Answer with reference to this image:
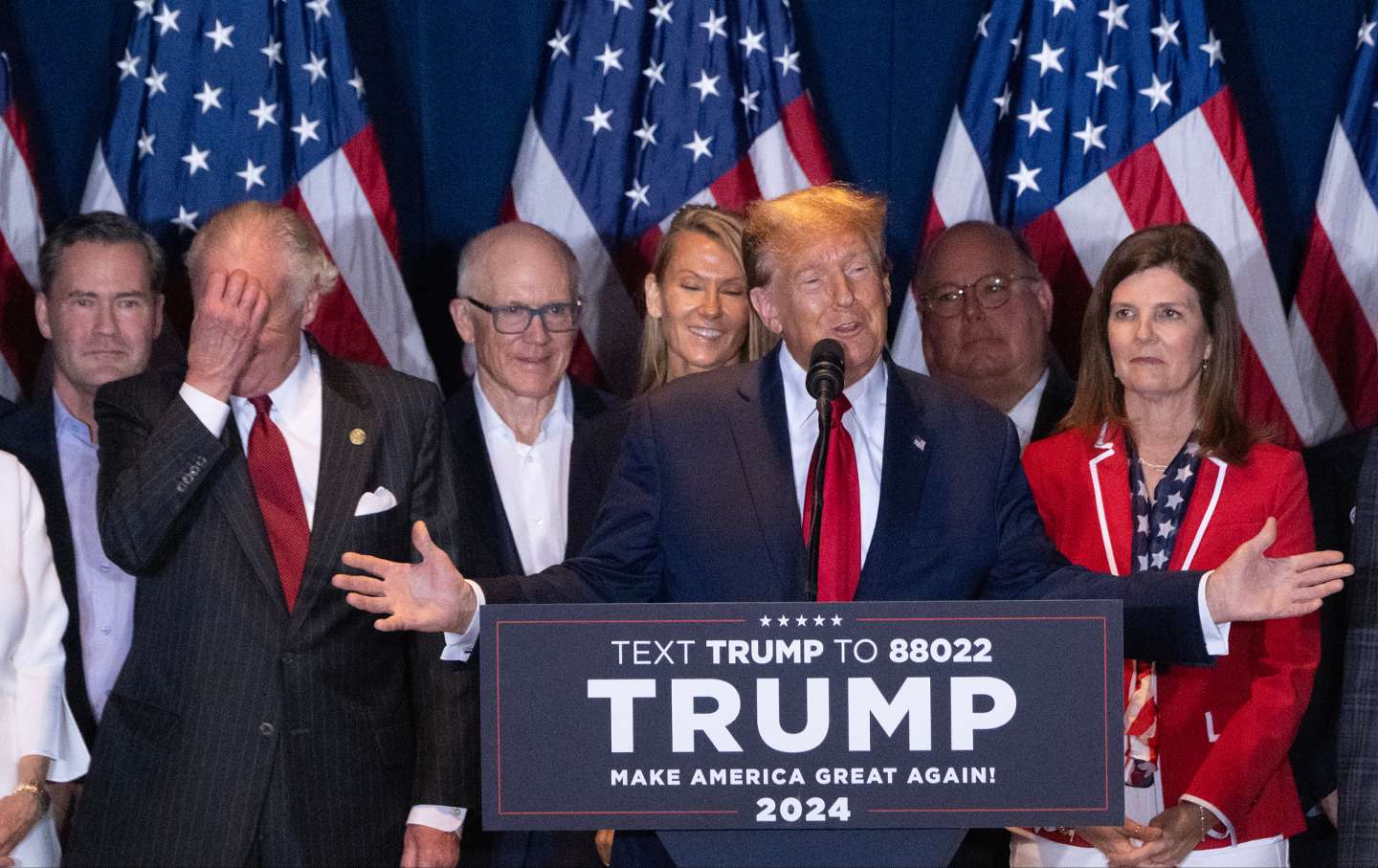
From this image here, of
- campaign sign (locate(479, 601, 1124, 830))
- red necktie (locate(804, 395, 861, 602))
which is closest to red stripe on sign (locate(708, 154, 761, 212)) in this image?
red necktie (locate(804, 395, 861, 602))

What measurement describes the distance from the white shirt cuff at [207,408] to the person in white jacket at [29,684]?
0.37 metres

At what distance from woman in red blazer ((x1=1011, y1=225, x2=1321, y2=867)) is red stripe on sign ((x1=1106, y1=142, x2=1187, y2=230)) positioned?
1031mm

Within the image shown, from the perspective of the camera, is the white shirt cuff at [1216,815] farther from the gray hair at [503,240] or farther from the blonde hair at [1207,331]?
the gray hair at [503,240]

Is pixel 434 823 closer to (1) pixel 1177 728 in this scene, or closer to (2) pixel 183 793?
(2) pixel 183 793

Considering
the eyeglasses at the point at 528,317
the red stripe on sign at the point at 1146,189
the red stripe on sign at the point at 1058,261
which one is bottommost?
the eyeglasses at the point at 528,317

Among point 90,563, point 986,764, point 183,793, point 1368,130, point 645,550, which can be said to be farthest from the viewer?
point 1368,130

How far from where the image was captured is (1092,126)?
175 inches

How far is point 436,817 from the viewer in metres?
Answer: 3.10

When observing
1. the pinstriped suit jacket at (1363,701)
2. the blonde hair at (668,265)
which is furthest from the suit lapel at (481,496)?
the pinstriped suit jacket at (1363,701)

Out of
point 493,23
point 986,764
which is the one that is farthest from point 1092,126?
point 986,764

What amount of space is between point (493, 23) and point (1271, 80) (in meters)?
2.29

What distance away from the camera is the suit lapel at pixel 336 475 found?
3.02m

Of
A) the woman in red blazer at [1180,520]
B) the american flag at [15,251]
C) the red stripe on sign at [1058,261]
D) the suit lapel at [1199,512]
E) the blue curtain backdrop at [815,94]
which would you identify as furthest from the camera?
the blue curtain backdrop at [815,94]

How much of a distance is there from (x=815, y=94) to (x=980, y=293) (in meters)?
1.04
